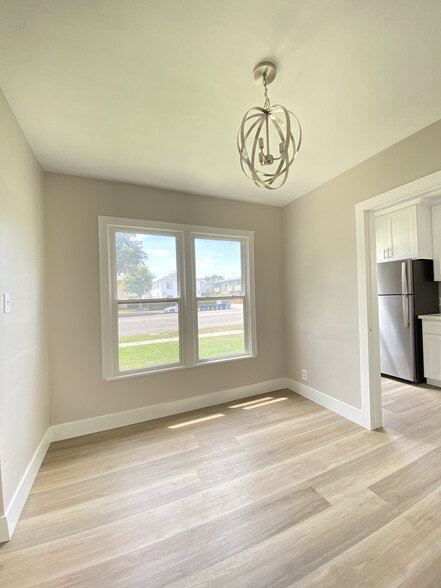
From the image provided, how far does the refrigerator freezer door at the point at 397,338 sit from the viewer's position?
10.9 feet

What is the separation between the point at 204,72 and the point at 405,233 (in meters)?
3.37

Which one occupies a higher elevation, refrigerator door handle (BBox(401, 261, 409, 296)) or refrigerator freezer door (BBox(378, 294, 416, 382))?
refrigerator door handle (BBox(401, 261, 409, 296))

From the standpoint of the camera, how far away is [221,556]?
1229 millimetres

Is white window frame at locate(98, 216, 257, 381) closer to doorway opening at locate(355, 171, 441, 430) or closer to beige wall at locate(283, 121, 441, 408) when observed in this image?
beige wall at locate(283, 121, 441, 408)

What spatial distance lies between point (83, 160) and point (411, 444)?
12.6 feet

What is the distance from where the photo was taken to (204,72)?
4.43 feet

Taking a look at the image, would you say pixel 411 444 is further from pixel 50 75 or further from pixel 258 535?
pixel 50 75

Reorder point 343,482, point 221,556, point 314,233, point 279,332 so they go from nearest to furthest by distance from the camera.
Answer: point 221,556 < point 343,482 < point 314,233 < point 279,332

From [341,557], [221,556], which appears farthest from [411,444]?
[221,556]

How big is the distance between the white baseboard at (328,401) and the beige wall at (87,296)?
1.15 metres

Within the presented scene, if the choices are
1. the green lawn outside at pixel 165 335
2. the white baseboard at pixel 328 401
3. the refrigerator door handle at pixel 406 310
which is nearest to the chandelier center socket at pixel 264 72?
the green lawn outside at pixel 165 335

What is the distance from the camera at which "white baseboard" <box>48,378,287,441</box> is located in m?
2.35

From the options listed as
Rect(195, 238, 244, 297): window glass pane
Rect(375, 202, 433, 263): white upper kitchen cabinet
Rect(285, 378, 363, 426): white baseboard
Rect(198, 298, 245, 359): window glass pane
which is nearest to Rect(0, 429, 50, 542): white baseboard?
Rect(198, 298, 245, 359): window glass pane

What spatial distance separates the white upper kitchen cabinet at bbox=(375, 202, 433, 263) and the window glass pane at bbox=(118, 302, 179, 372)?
3198mm
